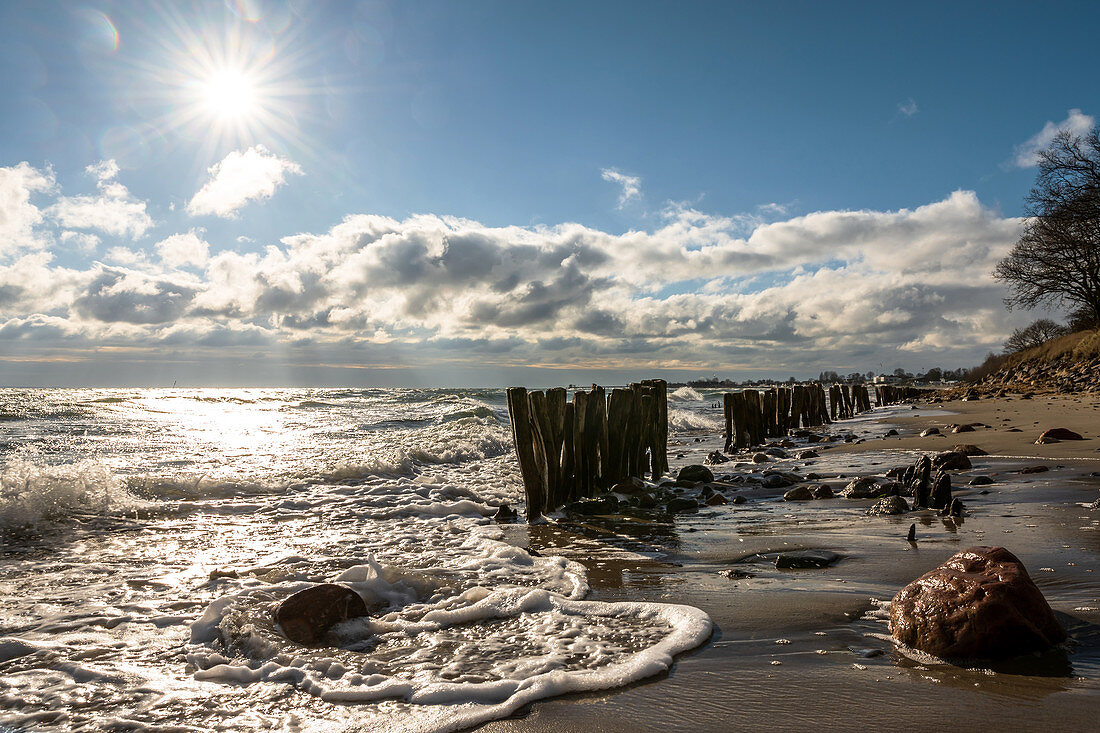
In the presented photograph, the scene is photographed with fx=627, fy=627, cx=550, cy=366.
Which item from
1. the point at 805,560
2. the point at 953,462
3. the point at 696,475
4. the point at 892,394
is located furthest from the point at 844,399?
the point at 805,560

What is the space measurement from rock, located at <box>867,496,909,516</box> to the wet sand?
0.75 ft

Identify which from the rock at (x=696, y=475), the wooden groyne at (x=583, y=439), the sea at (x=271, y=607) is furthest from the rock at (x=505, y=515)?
the rock at (x=696, y=475)

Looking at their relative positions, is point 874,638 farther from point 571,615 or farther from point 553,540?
point 553,540

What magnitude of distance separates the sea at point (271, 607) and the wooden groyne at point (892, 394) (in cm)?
3336

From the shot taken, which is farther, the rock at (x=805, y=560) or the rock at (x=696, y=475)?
the rock at (x=696, y=475)

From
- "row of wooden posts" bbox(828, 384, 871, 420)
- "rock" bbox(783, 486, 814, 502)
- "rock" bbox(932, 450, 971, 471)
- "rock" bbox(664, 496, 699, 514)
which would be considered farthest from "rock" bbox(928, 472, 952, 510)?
"row of wooden posts" bbox(828, 384, 871, 420)

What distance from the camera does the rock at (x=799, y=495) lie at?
7855mm

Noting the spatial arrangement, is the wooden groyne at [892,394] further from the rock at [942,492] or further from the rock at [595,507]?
the rock at [595,507]

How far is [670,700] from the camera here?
2643mm

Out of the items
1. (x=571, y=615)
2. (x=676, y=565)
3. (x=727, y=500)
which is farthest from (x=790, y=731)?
(x=727, y=500)

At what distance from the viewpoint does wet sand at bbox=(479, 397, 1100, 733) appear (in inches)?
94.5

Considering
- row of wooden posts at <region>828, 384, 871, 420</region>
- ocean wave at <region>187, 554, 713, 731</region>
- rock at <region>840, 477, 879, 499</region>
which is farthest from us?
row of wooden posts at <region>828, 384, 871, 420</region>

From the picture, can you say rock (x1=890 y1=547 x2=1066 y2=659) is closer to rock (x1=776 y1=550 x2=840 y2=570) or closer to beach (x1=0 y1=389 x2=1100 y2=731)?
beach (x1=0 y1=389 x2=1100 y2=731)

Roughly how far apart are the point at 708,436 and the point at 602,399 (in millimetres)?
13212
